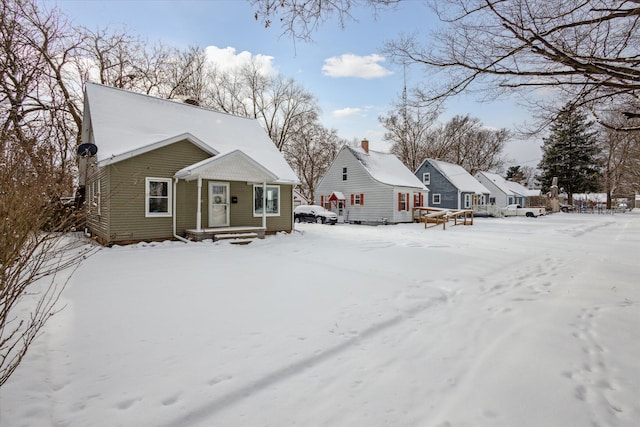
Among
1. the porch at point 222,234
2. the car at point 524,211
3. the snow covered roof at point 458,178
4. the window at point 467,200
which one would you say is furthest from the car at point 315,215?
the car at point 524,211

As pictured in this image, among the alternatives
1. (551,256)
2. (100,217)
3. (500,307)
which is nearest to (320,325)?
(500,307)

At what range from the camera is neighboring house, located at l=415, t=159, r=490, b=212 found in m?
30.2

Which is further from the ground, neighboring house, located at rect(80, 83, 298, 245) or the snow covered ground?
neighboring house, located at rect(80, 83, 298, 245)

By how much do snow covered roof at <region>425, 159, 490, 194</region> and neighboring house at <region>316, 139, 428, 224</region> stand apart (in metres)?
5.05

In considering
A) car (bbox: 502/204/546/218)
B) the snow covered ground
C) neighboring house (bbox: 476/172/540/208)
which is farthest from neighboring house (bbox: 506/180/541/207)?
the snow covered ground

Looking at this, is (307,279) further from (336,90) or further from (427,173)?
(427,173)

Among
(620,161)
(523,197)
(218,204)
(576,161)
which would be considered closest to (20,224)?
(218,204)

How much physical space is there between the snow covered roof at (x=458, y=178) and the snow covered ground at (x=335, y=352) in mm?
25085

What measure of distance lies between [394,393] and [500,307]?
310 centimetres

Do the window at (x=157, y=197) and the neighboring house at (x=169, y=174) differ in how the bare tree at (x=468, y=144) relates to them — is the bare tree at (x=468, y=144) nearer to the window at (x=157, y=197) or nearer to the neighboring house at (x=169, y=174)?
the neighboring house at (x=169, y=174)

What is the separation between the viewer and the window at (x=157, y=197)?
450 inches

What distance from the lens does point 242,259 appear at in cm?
874

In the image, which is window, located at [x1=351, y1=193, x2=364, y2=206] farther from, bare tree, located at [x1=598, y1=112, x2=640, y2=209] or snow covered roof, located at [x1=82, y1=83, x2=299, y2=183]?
bare tree, located at [x1=598, y1=112, x2=640, y2=209]

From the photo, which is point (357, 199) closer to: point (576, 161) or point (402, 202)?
point (402, 202)
